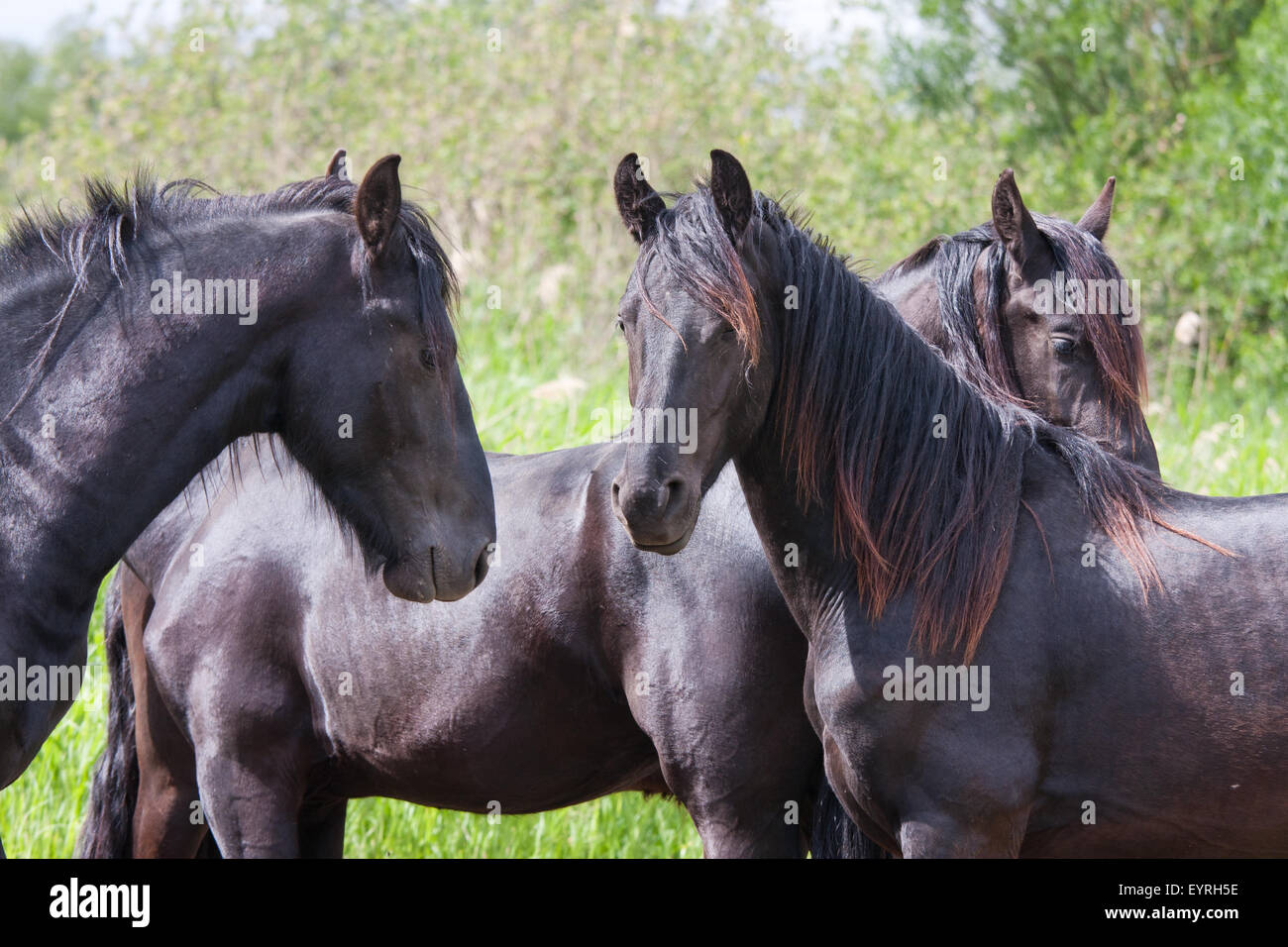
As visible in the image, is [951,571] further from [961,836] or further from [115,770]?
[115,770]

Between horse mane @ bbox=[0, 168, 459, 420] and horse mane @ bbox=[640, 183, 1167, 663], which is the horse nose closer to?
horse mane @ bbox=[640, 183, 1167, 663]

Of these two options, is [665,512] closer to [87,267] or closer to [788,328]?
[788,328]

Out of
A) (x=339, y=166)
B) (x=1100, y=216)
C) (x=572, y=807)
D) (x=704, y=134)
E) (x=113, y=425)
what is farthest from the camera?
(x=704, y=134)

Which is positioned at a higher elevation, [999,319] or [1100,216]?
[1100,216]

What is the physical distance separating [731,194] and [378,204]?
2.48 feet

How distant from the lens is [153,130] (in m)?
12.1

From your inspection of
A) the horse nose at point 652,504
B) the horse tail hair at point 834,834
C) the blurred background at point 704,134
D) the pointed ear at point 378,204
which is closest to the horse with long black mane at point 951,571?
the horse nose at point 652,504

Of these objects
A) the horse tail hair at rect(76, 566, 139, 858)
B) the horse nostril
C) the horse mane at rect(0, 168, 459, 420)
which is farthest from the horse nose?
the horse tail hair at rect(76, 566, 139, 858)

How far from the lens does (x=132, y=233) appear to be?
2.86 m

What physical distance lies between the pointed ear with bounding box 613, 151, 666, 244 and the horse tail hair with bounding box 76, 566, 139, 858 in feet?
8.23

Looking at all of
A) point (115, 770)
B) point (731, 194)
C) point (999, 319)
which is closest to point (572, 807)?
point (115, 770)

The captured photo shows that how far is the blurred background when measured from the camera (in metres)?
9.90

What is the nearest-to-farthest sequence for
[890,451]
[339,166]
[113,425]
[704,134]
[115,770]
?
[113,425] → [890,451] → [339,166] → [115,770] → [704,134]

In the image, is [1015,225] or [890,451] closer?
[890,451]
